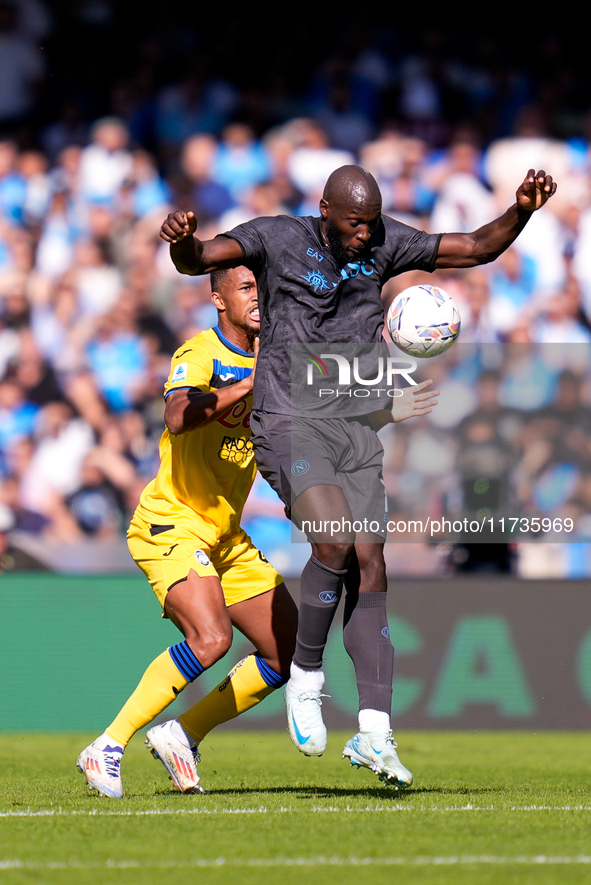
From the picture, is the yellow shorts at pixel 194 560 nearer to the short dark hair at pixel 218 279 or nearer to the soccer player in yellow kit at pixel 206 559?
the soccer player in yellow kit at pixel 206 559

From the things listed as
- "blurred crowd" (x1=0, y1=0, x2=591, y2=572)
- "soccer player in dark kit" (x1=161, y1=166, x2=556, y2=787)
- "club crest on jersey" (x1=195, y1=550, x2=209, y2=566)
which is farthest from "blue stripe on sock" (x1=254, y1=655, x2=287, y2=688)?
"blurred crowd" (x1=0, y1=0, x2=591, y2=572)

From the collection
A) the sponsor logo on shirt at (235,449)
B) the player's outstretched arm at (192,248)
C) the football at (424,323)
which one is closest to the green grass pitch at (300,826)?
the sponsor logo on shirt at (235,449)

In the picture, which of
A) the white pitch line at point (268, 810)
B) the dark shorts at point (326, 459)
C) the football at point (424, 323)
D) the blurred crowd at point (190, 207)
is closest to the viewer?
the white pitch line at point (268, 810)

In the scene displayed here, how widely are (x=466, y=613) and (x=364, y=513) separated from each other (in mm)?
4013

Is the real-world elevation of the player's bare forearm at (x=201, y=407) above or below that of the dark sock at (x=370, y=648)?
above

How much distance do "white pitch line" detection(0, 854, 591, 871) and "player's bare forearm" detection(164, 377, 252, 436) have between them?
208 cm

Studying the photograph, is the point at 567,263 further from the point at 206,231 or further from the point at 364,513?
the point at 364,513

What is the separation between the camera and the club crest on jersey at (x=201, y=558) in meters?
5.24

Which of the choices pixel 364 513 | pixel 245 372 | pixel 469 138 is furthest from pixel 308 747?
pixel 469 138

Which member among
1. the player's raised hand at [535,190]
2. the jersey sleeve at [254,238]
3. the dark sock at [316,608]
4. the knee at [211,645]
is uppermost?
the player's raised hand at [535,190]

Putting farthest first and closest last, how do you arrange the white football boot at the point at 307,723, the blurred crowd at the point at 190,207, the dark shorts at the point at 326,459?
the blurred crowd at the point at 190,207 < the dark shorts at the point at 326,459 < the white football boot at the point at 307,723

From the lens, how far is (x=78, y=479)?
9.96 meters

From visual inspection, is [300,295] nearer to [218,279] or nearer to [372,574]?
[218,279]

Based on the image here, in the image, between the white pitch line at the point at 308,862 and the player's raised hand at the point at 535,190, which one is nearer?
the white pitch line at the point at 308,862
